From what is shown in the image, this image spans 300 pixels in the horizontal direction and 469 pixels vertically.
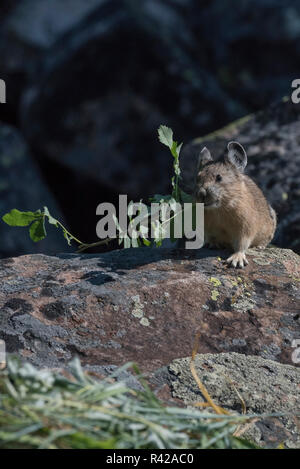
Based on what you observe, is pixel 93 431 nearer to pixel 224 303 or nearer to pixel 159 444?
pixel 159 444

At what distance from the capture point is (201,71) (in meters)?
13.5

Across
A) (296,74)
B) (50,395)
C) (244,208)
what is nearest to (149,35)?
(296,74)

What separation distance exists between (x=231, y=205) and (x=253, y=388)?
3.09 m

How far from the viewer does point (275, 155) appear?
9539 millimetres

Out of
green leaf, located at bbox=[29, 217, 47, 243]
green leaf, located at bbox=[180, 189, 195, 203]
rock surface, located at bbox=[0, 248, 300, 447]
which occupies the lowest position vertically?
rock surface, located at bbox=[0, 248, 300, 447]

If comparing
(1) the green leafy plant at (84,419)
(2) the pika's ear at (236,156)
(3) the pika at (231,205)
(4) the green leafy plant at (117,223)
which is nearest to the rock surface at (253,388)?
(1) the green leafy plant at (84,419)

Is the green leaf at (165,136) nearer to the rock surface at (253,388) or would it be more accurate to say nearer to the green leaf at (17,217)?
the green leaf at (17,217)

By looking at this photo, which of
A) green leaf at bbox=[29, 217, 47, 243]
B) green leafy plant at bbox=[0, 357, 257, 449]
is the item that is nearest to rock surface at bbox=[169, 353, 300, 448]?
green leafy plant at bbox=[0, 357, 257, 449]

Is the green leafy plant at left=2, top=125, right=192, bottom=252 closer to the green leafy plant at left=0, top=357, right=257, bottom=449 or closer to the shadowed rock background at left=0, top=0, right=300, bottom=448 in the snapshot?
the shadowed rock background at left=0, top=0, right=300, bottom=448

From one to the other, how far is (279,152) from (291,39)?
6665 millimetres

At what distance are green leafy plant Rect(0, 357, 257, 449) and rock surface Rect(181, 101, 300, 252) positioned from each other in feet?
14.5

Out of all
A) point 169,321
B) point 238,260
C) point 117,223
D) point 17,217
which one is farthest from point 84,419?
point 238,260

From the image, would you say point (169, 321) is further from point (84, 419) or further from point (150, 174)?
point (150, 174)

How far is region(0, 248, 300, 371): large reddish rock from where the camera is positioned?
15.4 ft
